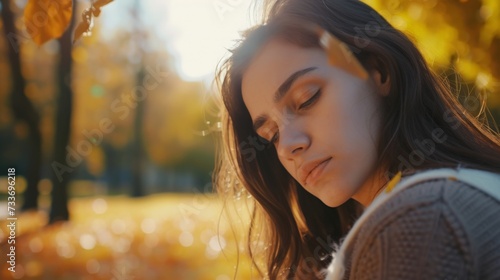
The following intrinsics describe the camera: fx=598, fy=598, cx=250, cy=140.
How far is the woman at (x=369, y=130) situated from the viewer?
1258 mm

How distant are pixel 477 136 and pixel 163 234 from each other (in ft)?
21.6

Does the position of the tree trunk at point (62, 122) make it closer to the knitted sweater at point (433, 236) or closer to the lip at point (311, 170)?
the lip at point (311, 170)

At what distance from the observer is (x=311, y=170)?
1.80 meters

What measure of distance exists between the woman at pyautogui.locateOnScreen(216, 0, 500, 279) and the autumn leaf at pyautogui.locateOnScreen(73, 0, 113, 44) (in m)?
0.53

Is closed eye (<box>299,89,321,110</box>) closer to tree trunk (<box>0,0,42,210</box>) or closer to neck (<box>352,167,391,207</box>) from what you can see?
neck (<box>352,167,391,207</box>)

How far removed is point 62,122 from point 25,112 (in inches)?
27.0

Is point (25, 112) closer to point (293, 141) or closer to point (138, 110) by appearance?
point (293, 141)

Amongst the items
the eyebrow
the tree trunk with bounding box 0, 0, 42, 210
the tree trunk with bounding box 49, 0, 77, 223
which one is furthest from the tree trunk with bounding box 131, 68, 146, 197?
the eyebrow

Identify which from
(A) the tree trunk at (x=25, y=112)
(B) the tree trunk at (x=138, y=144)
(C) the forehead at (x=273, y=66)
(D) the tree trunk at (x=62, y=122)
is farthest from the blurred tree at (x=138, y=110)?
(C) the forehead at (x=273, y=66)

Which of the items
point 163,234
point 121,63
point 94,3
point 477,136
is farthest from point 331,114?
point 121,63

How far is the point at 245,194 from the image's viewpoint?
8.73 ft

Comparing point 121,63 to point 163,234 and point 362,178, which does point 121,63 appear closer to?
point 163,234

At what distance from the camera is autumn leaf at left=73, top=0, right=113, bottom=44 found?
1782 mm

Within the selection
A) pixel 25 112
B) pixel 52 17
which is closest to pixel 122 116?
pixel 25 112
